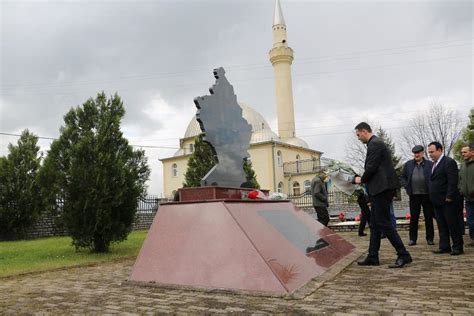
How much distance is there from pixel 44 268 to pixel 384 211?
5.82 metres

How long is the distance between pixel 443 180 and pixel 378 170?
1.95 metres

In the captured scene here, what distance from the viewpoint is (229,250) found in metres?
5.09

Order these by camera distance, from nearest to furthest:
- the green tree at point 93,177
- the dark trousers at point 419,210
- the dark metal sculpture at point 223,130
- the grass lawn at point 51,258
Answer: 1. the dark metal sculpture at point 223,130
2. the grass lawn at point 51,258
3. the dark trousers at point 419,210
4. the green tree at point 93,177

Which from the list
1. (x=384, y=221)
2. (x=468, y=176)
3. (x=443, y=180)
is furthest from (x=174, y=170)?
(x=384, y=221)

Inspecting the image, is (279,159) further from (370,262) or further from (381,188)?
(381,188)

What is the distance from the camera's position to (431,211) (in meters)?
8.38

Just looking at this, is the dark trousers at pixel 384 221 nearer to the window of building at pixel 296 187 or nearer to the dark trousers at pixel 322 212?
the dark trousers at pixel 322 212

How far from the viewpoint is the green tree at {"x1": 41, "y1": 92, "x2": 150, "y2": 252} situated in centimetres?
1001

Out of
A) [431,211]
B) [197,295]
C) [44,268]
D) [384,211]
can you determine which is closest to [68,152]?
[44,268]

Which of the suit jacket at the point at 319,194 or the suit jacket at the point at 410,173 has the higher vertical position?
the suit jacket at the point at 410,173

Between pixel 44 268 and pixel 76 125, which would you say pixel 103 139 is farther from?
pixel 44 268

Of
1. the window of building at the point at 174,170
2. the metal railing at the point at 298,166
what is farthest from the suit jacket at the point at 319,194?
the window of building at the point at 174,170

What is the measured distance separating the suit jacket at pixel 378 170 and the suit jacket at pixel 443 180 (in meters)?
1.70

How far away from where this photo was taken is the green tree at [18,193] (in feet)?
56.7
